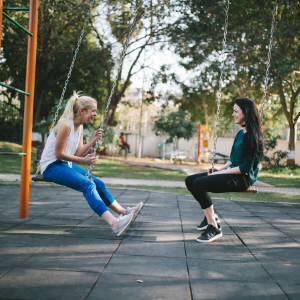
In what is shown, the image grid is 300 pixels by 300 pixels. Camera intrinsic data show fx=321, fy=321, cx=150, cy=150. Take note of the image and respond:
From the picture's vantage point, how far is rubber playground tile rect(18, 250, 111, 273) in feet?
7.86

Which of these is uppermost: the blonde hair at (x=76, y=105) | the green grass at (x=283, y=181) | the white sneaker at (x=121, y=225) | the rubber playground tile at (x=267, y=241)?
the blonde hair at (x=76, y=105)

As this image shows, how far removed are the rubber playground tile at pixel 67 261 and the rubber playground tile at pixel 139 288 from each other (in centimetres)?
21

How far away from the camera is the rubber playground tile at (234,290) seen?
2.04m

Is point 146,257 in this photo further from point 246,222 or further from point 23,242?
point 246,222

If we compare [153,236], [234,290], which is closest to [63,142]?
[153,236]

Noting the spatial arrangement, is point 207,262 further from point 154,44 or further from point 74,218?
point 154,44

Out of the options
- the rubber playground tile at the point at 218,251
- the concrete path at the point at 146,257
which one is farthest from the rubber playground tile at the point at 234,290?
the rubber playground tile at the point at 218,251

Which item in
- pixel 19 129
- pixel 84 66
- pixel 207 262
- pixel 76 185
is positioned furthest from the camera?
→ pixel 19 129

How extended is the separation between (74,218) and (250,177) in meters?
2.22

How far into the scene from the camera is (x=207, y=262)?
2.67 m

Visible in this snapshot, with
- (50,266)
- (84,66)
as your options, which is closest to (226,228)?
(50,266)

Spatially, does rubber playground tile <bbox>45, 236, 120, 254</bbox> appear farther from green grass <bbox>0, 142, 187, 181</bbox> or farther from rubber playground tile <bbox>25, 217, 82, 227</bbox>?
green grass <bbox>0, 142, 187, 181</bbox>

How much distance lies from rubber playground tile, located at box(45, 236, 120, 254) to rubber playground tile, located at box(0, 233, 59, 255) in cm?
10

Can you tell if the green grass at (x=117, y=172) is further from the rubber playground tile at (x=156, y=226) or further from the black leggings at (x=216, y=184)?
the black leggings at (x=216, y=184)
